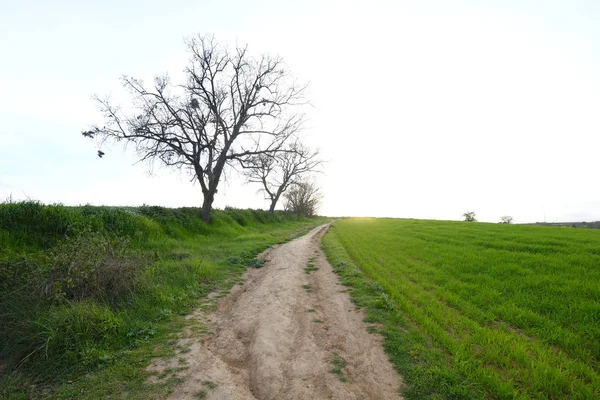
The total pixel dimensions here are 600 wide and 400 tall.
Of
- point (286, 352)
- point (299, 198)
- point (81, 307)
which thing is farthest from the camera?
point (299, 198)

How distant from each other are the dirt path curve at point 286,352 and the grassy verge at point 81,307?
2.03 feet

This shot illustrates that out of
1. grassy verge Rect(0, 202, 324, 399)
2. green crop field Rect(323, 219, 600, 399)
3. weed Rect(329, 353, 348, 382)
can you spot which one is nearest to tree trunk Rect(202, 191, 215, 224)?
grassy verge Rect(0, 202, 324, 399)

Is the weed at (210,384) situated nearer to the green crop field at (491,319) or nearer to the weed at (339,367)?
the weed at (339,367)

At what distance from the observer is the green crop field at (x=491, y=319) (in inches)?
158

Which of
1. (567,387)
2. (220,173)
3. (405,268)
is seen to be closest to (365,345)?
(567,387)

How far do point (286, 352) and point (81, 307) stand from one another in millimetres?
3733

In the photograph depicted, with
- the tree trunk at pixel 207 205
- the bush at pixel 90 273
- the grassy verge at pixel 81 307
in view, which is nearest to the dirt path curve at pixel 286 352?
the grassy verge at pixel 81 307

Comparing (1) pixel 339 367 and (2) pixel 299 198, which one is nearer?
(1) pixel 339 367

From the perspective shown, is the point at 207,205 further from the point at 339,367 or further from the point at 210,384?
the point at 339,367

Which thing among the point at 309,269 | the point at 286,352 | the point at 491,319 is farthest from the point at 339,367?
the point at 309,269

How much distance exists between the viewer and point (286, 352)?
4824 mm

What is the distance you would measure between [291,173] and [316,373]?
3709 centimetres

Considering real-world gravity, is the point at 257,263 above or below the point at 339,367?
above

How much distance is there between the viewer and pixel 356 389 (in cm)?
389
